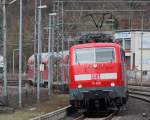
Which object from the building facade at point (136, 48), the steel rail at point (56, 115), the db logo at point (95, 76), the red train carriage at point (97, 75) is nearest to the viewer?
Answer: the steel rail at point (56, 115)

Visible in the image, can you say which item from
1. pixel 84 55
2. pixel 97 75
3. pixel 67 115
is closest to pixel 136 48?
pixel 67 115

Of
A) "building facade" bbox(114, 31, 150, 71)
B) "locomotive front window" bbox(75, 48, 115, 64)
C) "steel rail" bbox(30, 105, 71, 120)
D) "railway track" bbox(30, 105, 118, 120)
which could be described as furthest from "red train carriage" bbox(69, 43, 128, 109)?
"building facade" bbox(114, 31, 150, 71)

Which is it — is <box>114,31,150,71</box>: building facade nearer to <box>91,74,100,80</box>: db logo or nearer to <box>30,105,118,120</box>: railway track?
<box>30,105,118,120</box>: railway track

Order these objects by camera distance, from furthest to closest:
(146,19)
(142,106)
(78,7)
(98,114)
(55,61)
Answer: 1. (146,19)
2. (78,7)
3. (55,61)
4. (142,106)
5. (98,114)

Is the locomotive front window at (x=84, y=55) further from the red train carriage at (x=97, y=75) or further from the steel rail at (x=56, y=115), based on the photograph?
the steel rail at (x=56, y=115)

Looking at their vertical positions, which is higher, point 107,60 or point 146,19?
point 146,19

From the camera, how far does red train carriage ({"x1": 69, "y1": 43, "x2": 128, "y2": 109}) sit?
29.3 metres

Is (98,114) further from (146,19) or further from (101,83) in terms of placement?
(146,19)

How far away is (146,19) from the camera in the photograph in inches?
3669

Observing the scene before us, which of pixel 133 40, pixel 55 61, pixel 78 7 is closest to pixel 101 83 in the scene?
pixel 55 61

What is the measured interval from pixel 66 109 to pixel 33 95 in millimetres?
12024

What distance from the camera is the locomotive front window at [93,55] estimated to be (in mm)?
30000

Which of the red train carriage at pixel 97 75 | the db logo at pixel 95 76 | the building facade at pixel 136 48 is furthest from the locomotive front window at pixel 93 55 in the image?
the building facade at pixel 136 48

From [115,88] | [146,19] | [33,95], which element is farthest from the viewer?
[146,19]
